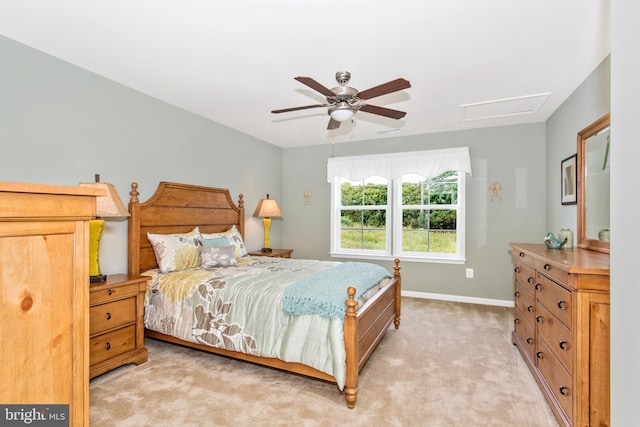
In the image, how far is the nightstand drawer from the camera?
243 centimetres

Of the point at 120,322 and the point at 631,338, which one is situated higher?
the point at 631,338

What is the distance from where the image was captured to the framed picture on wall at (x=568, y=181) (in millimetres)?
3204

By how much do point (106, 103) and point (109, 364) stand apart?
230 centimetres

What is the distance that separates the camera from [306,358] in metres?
2.28

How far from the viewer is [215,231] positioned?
423cm

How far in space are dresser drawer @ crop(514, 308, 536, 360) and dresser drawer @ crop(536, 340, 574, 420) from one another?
0.14 metres

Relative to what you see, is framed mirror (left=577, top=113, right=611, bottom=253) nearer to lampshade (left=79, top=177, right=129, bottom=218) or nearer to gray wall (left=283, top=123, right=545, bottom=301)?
gray wall (left=283, top=123, right=545, bottom=301)

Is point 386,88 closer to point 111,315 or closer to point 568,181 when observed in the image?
point 568,181

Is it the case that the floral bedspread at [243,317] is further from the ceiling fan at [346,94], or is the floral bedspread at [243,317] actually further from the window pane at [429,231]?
the window pane at [429,231]

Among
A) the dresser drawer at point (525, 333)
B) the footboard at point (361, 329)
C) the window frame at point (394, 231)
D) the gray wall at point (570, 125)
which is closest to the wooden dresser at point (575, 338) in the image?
the dresser drawer at point (525, 333)

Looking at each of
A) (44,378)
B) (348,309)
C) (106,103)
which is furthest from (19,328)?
(106,103)

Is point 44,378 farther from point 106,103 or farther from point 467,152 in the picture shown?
point 467,152

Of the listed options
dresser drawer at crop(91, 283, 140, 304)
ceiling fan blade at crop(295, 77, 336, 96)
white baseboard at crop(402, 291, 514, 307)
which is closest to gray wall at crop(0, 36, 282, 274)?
dresser drawer at crop(91, 283, 140, 304)

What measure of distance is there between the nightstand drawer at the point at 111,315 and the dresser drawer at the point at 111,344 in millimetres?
56
